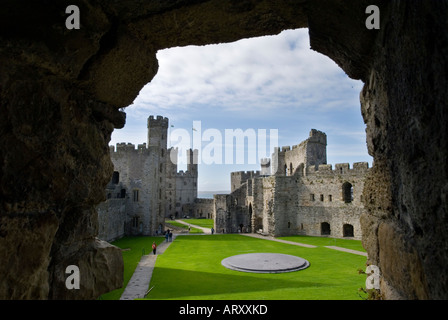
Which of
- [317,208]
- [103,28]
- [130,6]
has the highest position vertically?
[130,6]

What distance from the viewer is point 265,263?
59.7 feet

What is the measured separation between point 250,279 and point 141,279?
210 inches

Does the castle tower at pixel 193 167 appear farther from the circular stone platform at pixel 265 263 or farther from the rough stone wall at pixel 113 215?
the circular stone platform at pixel 265 263

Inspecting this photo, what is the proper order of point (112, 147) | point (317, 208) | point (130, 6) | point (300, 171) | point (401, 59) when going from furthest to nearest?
point (300, 171), point (112, 147), point (317, 208), point (130, 6), point (401, 59)

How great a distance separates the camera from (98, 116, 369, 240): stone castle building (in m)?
32.6

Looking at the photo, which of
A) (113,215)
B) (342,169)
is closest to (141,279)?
(113,215)

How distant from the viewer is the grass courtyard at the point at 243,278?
11875 millimetres

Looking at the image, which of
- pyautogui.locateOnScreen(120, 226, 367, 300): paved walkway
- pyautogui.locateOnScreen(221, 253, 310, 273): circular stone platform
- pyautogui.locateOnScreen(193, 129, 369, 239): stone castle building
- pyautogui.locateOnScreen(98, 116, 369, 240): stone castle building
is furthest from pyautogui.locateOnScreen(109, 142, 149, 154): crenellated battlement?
pyautogui.locateOnScreen(221, 253, 310, 273): circular stone platform

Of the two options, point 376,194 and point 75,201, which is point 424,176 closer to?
point 376,194

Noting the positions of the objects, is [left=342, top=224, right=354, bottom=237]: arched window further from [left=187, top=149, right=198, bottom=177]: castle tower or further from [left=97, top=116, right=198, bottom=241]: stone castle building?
[left=187, top=149, right=198, bottom=177]: castle tower

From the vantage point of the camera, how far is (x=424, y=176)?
1.84 m
